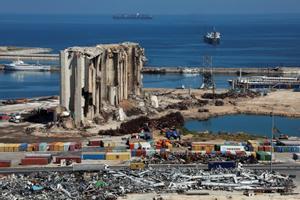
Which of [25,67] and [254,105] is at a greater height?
[25,67]

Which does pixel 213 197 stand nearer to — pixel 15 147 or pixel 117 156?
pixel 117 156

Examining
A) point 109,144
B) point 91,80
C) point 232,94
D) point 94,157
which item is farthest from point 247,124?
point 94,157

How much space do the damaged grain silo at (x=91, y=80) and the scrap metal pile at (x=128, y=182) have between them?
71.6 ft

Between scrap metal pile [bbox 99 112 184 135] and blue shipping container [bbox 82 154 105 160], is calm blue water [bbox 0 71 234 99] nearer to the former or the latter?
scrap metal pile [bbox 99 112 184 135]

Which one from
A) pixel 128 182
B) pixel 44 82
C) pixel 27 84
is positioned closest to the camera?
pixel 128 182

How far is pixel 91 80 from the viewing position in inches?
3034

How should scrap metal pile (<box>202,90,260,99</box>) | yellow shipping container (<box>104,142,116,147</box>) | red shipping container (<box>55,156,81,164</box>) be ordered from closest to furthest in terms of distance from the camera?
red shipping container (<box>55,156,81,164</box>) → yellow shipping container (<box>104,142,116,147</box>) → scrap metal pile (<box>202,90,260,99</box>)

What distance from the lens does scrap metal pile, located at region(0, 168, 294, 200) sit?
4978cm

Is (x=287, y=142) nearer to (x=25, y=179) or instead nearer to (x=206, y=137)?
(x=206, y=137)

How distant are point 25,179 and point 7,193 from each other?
3.61m

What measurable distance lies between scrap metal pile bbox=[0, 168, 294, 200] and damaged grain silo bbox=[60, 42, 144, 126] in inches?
859

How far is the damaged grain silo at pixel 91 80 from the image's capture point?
76000 millimetres

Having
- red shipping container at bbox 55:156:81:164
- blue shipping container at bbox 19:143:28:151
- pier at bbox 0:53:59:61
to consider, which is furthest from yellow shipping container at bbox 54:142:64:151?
pier at bbox 0:53:59:61

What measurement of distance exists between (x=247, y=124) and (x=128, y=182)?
36.8 metres
